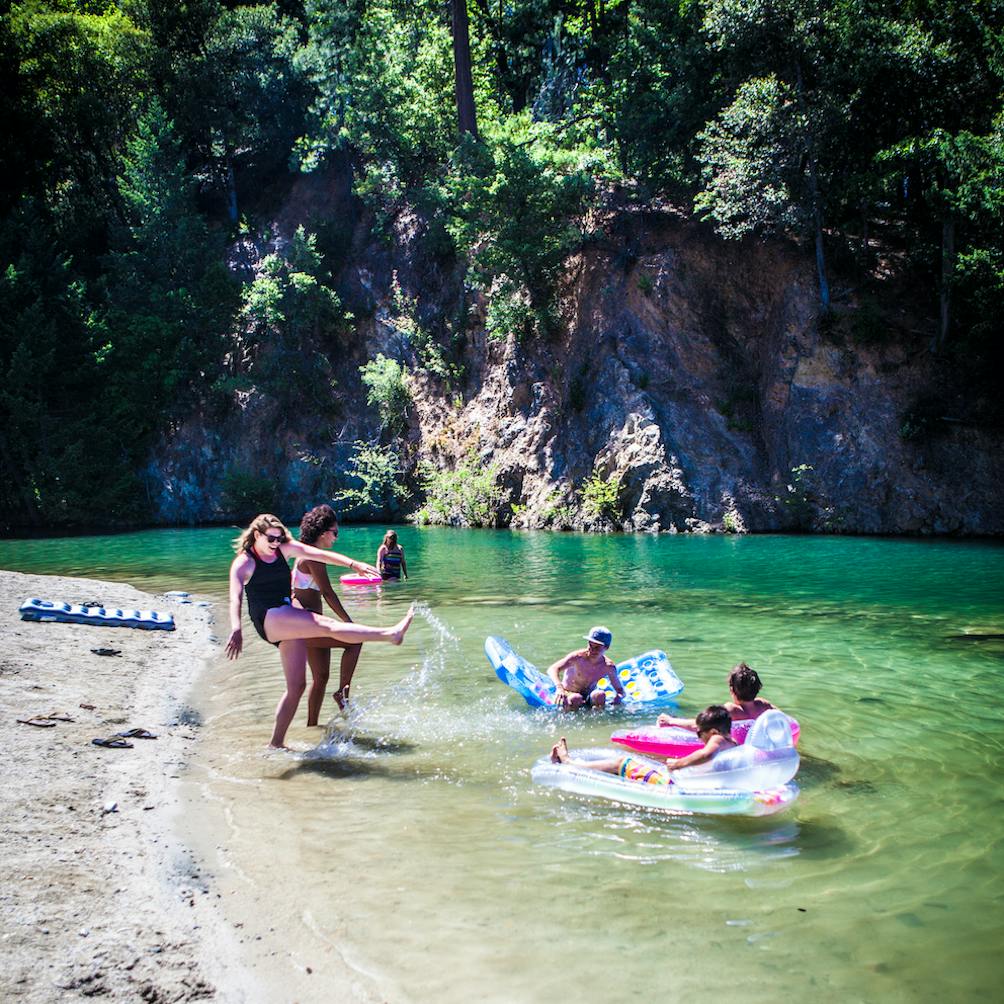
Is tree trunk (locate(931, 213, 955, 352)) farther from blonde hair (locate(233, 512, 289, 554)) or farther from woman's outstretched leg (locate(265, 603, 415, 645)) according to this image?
blonde hair (locate(233, 512, 289, 554))

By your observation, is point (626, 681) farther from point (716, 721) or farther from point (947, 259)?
point (947, 259)

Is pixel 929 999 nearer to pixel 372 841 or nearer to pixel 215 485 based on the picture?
pixel 372 841

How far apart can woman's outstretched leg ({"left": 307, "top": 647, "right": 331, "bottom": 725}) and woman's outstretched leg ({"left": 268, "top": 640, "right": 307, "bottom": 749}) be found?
2.15ft

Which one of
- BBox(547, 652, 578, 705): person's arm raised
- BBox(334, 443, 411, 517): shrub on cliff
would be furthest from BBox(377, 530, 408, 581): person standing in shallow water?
BBox(334, 443, 411, 517): shrub on cliff

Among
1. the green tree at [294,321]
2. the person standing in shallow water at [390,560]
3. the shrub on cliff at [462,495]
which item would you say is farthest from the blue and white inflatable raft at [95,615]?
the green tree at [294,321]

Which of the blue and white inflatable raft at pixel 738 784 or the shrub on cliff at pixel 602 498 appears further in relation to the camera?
the shrub on cliff at pixel 602 498

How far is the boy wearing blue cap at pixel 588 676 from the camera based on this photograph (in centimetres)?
862

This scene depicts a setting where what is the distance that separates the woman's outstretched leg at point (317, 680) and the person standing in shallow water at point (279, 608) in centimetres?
70

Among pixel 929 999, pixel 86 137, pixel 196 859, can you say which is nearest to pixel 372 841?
pixel 196 859

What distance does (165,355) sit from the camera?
3928 cm

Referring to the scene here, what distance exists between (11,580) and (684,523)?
1902cm

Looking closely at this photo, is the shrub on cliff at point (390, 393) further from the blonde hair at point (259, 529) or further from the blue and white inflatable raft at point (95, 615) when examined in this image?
the blonde hair at point (259, 529)

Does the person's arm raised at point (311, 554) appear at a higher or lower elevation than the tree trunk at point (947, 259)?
lower

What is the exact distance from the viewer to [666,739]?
7188 mm
